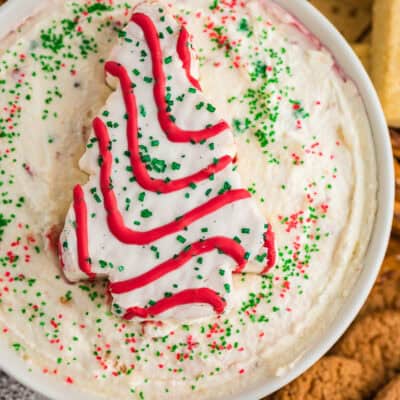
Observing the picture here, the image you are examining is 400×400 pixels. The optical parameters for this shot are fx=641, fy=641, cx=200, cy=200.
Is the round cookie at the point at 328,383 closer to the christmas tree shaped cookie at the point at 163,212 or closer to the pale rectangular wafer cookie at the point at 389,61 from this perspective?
the christmas tree shaped cookie at the point at 163,212

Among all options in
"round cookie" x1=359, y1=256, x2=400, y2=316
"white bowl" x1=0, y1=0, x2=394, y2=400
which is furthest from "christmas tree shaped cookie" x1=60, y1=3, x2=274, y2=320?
"round cookie" x1=359, y1=256, x2=400, y2=316

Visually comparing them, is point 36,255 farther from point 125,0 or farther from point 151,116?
point 125,0

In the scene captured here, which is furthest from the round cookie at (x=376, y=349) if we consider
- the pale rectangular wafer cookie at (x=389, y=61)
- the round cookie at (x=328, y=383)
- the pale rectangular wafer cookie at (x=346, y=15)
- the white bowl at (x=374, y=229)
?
the pale rectangular wafer cookie at (x=346, y=15)

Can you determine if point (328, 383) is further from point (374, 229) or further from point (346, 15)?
point (346, 15)

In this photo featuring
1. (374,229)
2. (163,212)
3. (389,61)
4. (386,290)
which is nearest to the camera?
(163,212)

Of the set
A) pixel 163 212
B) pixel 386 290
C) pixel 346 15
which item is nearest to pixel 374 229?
pixel 386 290

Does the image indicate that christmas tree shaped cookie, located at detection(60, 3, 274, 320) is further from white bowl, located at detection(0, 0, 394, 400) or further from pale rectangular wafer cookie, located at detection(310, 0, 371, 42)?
pale rectangular wafer cookie, located at detection(310, 0, 371, 42)

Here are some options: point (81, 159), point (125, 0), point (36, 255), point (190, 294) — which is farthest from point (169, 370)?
point (125, 0)
